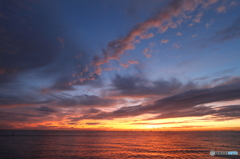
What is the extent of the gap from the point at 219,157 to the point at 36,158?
55.7m

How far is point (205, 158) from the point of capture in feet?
147

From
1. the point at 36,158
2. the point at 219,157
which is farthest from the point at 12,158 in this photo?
the point at 219,157

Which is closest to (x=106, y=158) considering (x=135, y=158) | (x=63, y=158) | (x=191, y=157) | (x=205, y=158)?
(x=135, y=158)

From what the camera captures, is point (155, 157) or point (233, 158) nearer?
point (233, 158)

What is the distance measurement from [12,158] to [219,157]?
62.3 meters

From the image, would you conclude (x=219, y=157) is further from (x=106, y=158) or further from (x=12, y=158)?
(x=12, y=158)

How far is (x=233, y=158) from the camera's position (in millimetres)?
42594

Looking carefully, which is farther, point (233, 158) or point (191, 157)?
point (191, 157)

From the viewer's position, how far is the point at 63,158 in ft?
147

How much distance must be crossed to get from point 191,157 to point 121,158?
2211 centimetres

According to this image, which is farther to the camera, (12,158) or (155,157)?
(155,157)

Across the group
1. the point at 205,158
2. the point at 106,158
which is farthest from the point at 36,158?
the point at 205,158

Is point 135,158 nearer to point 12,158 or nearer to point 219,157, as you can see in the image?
point 219,157

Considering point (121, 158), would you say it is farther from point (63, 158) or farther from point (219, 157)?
point (219, 157)
